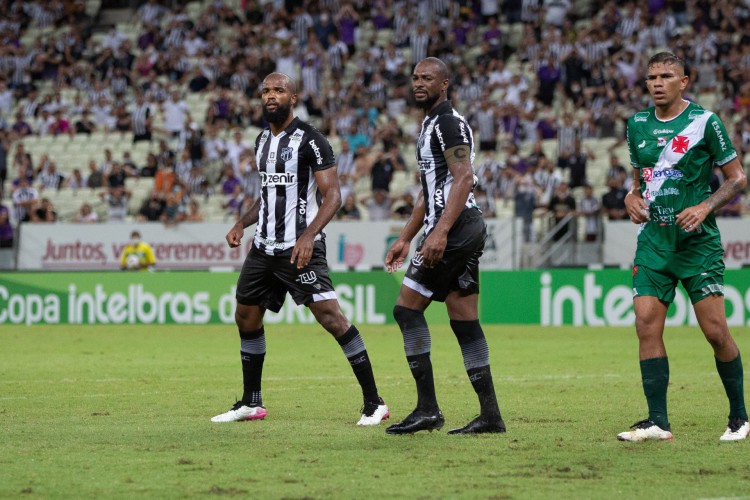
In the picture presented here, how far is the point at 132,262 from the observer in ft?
82.9

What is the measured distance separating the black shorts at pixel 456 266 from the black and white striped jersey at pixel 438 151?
5.4 inches

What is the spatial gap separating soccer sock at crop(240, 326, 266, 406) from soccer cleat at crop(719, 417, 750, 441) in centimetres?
336

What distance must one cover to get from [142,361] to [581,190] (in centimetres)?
1277

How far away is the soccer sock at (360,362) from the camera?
8984 mm

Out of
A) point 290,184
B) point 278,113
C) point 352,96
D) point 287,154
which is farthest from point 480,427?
point 352,96

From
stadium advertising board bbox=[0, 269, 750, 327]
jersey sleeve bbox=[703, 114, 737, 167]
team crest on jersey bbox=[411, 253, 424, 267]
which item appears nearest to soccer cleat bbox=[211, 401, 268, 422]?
team crest on jersey bbox=[411, 253, 424, 267]

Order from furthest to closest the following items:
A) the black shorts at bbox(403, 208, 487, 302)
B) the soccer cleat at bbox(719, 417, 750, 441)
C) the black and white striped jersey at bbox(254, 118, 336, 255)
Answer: the black and white striped jersey at bbox(254, 118, 336, 255) < the black shorts at bbox(403, 208, 487, 302) < the soccer cleat at bbox(719, 417, 750, 441)

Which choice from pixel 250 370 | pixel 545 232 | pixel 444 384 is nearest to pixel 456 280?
pixel 250 370

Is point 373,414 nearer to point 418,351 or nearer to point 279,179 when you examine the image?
point 418,351

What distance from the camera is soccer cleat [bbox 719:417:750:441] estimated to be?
7.85m

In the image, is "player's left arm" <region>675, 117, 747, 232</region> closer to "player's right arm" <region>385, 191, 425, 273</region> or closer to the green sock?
the green sock

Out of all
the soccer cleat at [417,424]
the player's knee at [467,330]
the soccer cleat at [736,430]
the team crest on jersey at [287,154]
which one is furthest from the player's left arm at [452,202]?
the soccer cleat at [736,430]

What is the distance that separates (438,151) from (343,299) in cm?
1411

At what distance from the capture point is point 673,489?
612 cm
